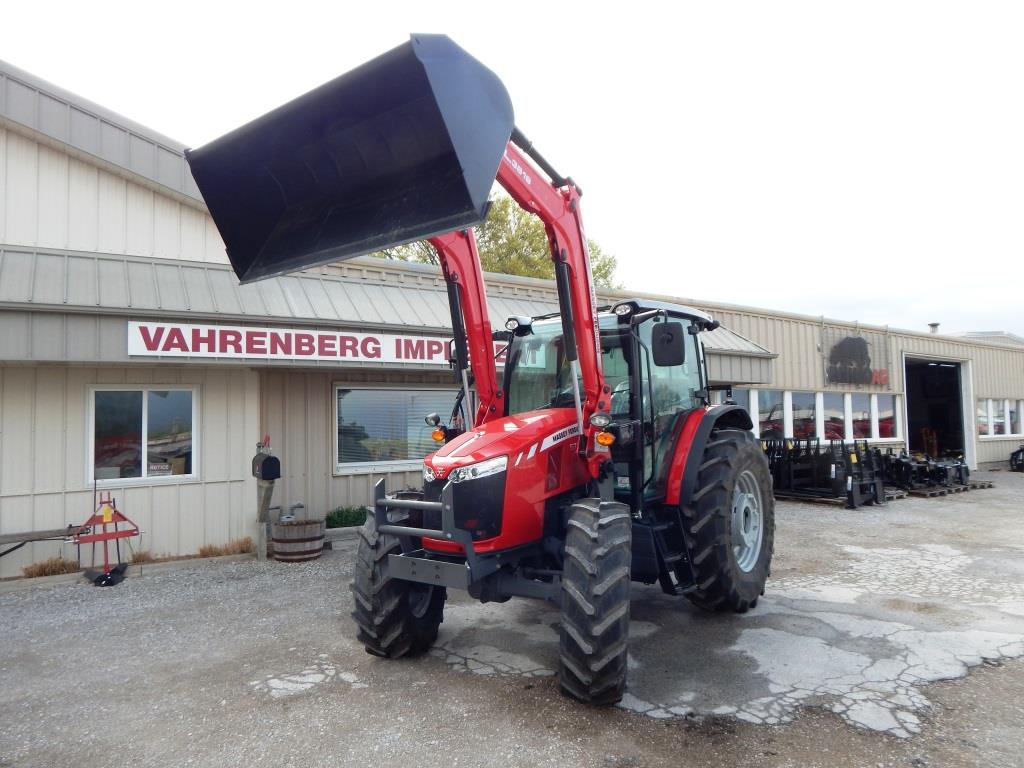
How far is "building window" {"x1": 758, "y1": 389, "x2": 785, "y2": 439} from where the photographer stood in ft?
49.7

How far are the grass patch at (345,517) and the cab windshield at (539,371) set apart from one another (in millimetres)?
4497

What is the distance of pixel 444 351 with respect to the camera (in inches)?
349

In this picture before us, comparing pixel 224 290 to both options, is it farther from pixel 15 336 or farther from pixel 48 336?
pixel 15 336

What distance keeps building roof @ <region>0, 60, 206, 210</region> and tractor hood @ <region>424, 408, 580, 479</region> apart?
5.15m

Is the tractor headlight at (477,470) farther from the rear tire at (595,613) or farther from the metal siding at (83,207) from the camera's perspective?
the metal siding at (83,207)

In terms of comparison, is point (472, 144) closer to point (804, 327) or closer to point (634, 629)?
point (634, 629)

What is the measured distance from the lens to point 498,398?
5.46 meters

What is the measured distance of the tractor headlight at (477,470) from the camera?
161 inches

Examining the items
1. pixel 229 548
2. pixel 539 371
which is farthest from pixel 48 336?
pixel 539 371

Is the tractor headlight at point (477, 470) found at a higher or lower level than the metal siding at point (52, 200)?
lower

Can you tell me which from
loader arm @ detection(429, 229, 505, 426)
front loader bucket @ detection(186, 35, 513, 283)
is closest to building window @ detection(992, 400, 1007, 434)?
loader arm @ detection(429, 229, 505, 426)

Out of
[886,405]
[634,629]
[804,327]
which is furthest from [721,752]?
[886,405]

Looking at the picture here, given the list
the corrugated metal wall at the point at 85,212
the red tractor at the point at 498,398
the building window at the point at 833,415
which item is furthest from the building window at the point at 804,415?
the corrugated metal wall at the point at 85,212

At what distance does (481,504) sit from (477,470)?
212mm
